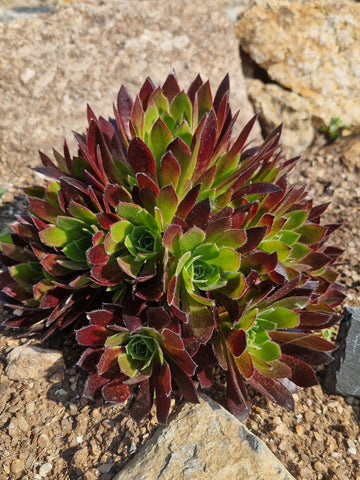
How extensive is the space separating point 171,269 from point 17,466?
1.03 metres

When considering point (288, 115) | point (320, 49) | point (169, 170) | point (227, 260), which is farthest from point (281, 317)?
point (320, 49)

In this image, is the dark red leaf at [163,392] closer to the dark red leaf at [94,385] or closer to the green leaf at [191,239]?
the dark red leaf at [94,385]

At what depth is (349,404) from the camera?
2.40 metres

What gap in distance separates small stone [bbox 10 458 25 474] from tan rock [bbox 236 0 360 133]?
362 cm

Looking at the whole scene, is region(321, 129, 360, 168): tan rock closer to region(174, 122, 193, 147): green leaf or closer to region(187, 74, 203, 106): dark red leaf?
region(187, 74, 203, 106): dark red leaf

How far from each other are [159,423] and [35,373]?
0.65 metres

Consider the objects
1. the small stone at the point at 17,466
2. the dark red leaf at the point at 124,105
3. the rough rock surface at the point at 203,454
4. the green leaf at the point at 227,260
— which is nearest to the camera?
the rough rock surface at the point at 203,454

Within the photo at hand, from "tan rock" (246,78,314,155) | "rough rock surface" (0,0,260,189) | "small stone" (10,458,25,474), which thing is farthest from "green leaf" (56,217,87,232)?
"tan rock" (246,78,314,155)

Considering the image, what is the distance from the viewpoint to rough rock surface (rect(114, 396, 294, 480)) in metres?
1.74

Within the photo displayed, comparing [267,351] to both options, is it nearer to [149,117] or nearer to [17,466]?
[17,466]

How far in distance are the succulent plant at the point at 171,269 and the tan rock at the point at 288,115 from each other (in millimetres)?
1879

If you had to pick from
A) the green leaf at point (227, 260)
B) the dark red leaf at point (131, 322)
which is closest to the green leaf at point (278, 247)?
the green leaf at point (227, 260)

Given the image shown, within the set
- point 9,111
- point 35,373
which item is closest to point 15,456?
point 35,373

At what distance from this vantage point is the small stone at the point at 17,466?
1836mm
